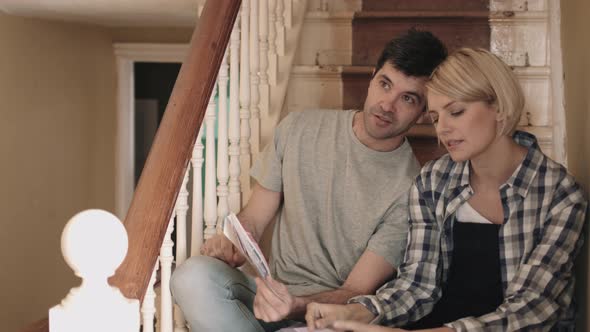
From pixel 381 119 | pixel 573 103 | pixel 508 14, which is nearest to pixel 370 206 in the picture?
pixel 381 119

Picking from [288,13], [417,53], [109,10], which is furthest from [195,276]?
[109,10]

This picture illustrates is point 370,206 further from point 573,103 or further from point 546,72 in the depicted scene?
point 546,72

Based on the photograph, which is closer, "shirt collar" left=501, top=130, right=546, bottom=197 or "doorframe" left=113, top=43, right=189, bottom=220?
"shirt collar" left=501, top=130, right=546, bottom=197

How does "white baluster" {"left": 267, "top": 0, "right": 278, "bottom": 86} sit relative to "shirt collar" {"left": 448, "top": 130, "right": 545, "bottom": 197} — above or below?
above

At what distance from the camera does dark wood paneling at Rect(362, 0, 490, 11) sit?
3.11m

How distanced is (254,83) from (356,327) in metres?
0.98

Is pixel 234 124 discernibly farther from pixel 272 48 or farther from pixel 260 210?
pixel 272 48

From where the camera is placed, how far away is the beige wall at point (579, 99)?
1906mm

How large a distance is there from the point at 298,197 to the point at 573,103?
2.61 feet

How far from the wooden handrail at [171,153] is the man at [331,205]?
23 cm

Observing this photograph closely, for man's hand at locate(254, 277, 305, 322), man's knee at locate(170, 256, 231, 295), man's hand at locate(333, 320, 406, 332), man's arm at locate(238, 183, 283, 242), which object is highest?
man's arm at locate(238, 183, 283, 242)

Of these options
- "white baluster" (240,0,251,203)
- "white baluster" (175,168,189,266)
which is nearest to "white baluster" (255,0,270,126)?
Answer: "white baluster" (240,0,251,203)

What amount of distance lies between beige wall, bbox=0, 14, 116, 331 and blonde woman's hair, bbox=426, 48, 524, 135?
3175 mm

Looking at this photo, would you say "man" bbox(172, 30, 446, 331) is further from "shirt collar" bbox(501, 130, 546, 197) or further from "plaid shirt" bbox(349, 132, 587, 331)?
"shirt collar" bbox(501, 130, 546, 197)
